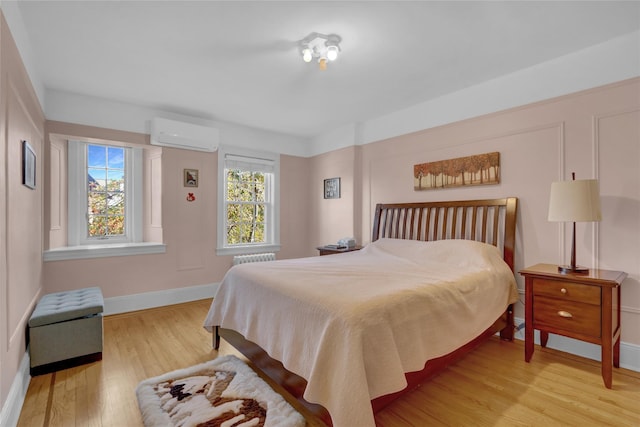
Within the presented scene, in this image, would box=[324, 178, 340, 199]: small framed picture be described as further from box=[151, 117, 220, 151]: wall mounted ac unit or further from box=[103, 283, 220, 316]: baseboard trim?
box=[103, 283, 220, 316]: baseboard trim

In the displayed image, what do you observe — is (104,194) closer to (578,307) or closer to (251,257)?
(251,257)

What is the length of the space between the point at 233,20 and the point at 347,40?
847 mm

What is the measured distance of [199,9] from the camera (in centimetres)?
199

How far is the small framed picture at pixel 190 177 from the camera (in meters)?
4.07

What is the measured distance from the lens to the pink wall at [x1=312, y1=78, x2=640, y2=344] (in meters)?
2.29

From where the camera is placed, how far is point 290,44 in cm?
239

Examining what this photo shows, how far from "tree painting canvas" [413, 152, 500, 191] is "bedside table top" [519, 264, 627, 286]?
0.98 metres

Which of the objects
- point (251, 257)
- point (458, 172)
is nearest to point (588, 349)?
point (458, 172)

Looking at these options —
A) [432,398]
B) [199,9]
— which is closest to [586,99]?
[432,398]

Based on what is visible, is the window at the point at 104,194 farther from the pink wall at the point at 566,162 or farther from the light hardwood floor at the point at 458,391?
the pink wall at the point at 566,162

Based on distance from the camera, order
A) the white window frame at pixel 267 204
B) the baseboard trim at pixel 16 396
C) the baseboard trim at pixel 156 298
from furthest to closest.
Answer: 1. the white window frame at pixel 267 204
2. the baseboard trim at pixel 156 298
3. the baseboard trim at pixel 16 396

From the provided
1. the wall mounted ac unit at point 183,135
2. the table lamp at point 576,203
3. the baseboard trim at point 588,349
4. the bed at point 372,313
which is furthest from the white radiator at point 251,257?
Result: the table lamp at point 576,203

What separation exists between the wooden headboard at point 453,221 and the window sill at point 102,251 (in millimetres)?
Result: 2836

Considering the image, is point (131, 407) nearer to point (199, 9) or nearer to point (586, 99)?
point (199, 9)
